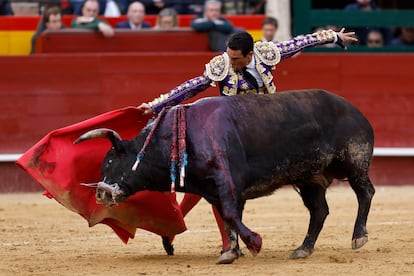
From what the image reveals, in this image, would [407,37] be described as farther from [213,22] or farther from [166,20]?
[166,20]

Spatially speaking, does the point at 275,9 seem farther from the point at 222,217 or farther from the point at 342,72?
the point at 222,217

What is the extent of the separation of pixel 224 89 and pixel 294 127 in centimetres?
48

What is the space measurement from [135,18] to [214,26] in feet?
2.58

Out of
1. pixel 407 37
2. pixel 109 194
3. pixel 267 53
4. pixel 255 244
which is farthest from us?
pixel 407 37

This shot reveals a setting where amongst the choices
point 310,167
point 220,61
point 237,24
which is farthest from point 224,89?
point 237,24

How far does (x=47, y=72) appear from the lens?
10922 millimetres

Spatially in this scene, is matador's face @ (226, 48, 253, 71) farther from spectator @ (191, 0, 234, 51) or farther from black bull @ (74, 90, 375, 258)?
spectator @ (191, 0, 234, 51)

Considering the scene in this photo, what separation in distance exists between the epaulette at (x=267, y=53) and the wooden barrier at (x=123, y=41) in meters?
4.50

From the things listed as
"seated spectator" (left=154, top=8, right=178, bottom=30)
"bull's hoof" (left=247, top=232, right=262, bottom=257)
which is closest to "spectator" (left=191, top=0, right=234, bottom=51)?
"seated spectator" (left=154, top=8, right=178, bottom=30)

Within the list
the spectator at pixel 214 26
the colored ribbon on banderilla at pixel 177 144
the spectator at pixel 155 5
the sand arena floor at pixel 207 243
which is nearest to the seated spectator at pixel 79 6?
the spectator at pixel 155 5

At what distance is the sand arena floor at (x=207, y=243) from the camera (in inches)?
254

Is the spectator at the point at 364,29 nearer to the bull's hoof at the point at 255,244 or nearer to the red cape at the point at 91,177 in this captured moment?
the red cape at the point at 91,177

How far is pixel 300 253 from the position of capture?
6871mm

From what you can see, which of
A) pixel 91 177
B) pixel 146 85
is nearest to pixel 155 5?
pixel 146 85
